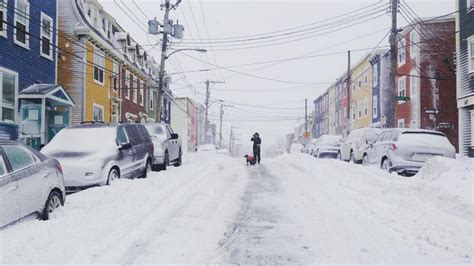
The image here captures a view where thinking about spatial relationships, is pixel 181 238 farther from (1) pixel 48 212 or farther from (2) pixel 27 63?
(2) pixel 27 63

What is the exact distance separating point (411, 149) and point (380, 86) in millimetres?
27529

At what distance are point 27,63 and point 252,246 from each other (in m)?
16.4

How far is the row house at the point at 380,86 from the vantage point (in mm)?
36969

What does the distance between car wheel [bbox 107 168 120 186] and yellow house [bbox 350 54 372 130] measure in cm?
3461

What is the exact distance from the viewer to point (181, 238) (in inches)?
208

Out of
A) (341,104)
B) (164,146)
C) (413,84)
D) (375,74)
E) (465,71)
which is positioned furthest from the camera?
(341,104)

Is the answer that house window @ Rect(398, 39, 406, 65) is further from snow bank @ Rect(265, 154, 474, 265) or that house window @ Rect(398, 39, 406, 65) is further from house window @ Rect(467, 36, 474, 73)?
snow bank @ Rect(265, 154, 474, 265)

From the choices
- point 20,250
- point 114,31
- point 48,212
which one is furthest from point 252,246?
point 114,31

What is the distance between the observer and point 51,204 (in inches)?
256

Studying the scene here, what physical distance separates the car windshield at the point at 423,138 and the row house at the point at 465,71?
831 cm

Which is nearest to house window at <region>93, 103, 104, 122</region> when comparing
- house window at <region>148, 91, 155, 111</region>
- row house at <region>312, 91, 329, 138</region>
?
house window at <region>148, 91, 155, 111</region>

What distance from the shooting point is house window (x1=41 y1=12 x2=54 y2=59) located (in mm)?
18964

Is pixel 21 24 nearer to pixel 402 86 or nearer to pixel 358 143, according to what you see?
pixel 358 143

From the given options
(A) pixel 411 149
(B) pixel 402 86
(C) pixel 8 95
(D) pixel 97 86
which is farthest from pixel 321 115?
(A) pixel 411 149
